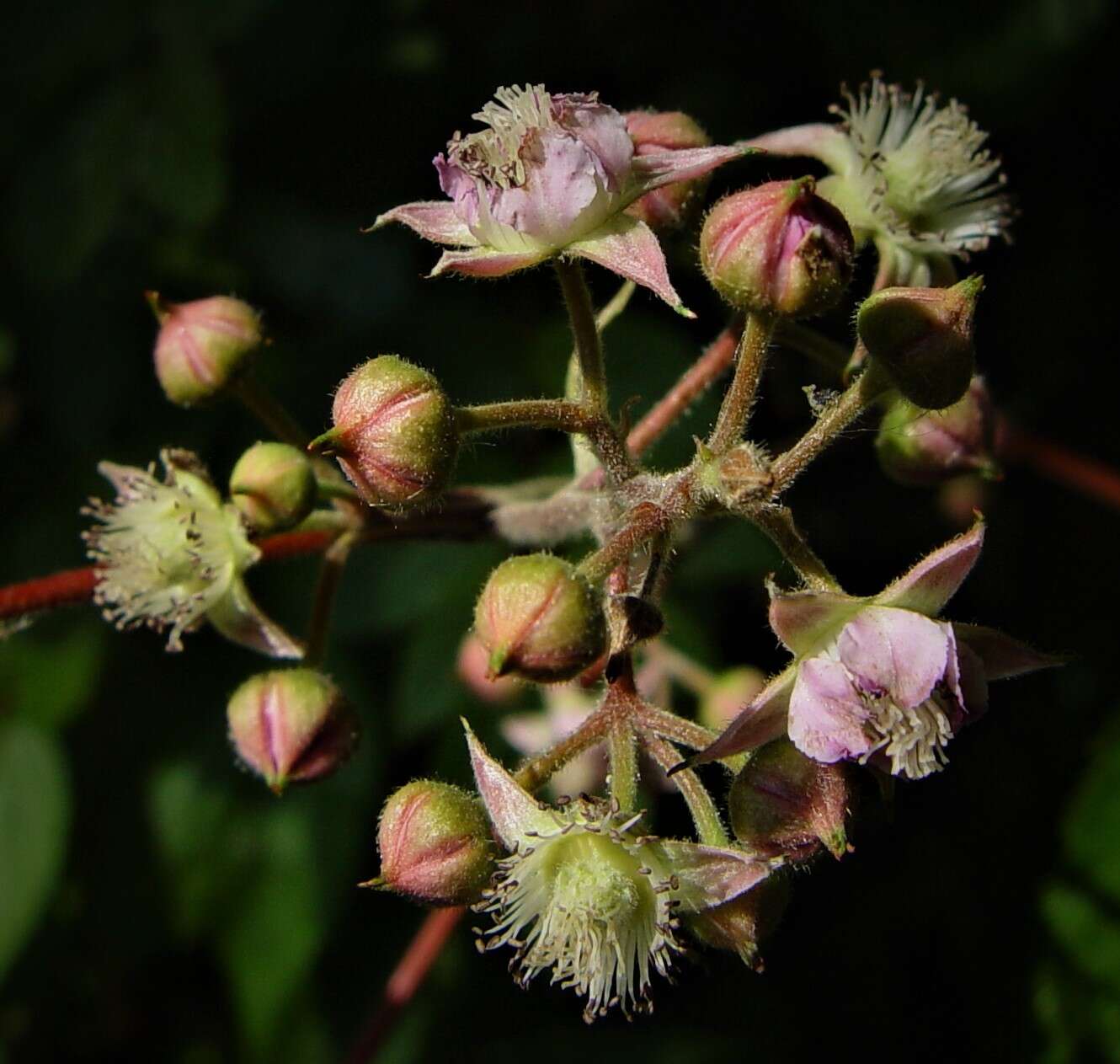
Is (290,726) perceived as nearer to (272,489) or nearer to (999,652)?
(272,489)

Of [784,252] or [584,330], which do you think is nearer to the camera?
[784,252]

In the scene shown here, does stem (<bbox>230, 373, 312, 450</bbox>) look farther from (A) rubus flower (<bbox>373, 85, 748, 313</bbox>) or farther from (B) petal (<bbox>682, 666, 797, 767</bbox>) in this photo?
(B) petal (<bbox>682, 666, 797, 767</bbox>)

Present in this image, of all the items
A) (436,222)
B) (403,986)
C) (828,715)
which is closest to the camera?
(828,715)

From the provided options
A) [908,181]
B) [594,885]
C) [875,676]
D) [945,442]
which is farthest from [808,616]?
[908,181]

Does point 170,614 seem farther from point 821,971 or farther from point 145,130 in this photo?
point 821,971

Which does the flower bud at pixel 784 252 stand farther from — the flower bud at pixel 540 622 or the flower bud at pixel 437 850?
the flower bud at pixel 437 850

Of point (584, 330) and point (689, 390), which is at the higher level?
point (584, 330)

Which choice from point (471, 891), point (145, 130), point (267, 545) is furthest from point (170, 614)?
point (145, 130)
